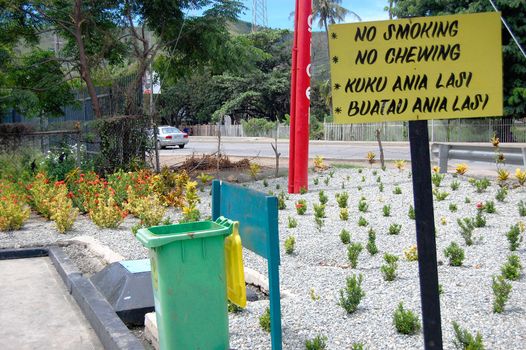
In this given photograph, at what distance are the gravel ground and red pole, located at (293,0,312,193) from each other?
157 centimetres

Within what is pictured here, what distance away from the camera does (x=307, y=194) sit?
12031 millimetres

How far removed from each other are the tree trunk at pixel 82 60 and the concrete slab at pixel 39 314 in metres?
9.27

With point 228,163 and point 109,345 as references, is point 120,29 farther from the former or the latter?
point 109,345

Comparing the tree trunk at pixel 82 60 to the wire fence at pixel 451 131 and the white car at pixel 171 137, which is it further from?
the white car at pixel 171 137

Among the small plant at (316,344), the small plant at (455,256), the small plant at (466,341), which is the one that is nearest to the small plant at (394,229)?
the small plant at (455,256)

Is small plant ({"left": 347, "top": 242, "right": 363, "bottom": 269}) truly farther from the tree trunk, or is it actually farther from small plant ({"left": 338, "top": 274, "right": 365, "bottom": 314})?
the tree trunk

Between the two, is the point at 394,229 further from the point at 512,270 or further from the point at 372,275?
the point at 512,270

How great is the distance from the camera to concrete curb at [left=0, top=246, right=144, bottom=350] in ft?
15.7

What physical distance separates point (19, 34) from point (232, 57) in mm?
5537

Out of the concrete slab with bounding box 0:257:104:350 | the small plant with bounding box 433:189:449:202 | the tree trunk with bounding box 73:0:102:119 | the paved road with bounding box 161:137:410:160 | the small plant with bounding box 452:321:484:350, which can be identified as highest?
the tree trunk with bounding box 73:0:102:119

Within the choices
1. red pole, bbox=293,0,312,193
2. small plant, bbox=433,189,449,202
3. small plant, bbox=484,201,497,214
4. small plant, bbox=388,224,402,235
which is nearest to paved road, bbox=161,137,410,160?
red pole, bbox=293,0,312,193

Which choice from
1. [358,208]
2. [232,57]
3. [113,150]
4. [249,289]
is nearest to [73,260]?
[249,289]

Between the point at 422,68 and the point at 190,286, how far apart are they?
186 centimetres

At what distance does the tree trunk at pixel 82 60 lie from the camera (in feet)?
52.6
